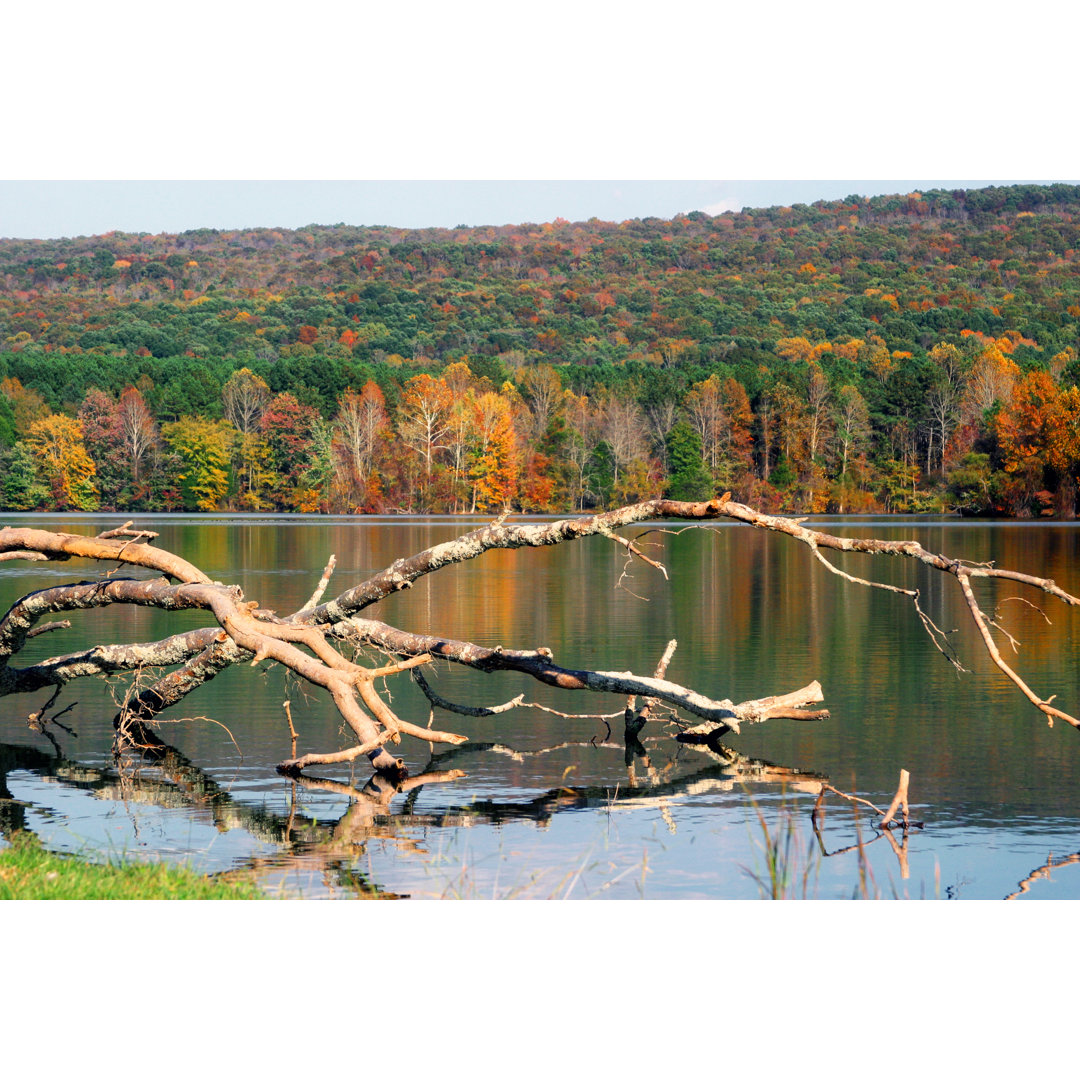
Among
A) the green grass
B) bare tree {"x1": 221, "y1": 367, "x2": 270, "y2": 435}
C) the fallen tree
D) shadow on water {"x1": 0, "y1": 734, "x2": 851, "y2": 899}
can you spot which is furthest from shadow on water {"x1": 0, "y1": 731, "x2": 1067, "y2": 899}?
bare tree {"x1": 221, "y1": 367, "x2": 270, "y2": 435}

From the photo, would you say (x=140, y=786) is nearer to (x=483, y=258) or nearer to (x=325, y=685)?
(x=325, y=685)

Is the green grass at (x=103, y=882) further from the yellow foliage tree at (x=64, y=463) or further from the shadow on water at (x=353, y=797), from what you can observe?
the yellow foliage tree at (x=64, y=463)

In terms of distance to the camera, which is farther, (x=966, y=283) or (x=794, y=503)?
(x=966, y=283)

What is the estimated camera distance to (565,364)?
126438 mm

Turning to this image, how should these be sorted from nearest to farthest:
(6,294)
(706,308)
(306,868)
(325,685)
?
(306,868)
(325,685)
(6,294)
(706,308)

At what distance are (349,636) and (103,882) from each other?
6.71 metres

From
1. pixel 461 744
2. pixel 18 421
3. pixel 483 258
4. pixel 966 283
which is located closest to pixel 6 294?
pixel 18 421

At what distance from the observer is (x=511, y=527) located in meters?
14.6

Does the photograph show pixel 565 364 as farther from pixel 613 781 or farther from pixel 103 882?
pixel 103 882

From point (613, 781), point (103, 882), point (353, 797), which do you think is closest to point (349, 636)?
point (353, 797)

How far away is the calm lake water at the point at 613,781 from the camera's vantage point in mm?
10766

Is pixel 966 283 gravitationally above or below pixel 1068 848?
above

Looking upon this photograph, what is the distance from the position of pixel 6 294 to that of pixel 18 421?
19238mm

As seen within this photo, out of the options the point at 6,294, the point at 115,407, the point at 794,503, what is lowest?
the point at 794,503
